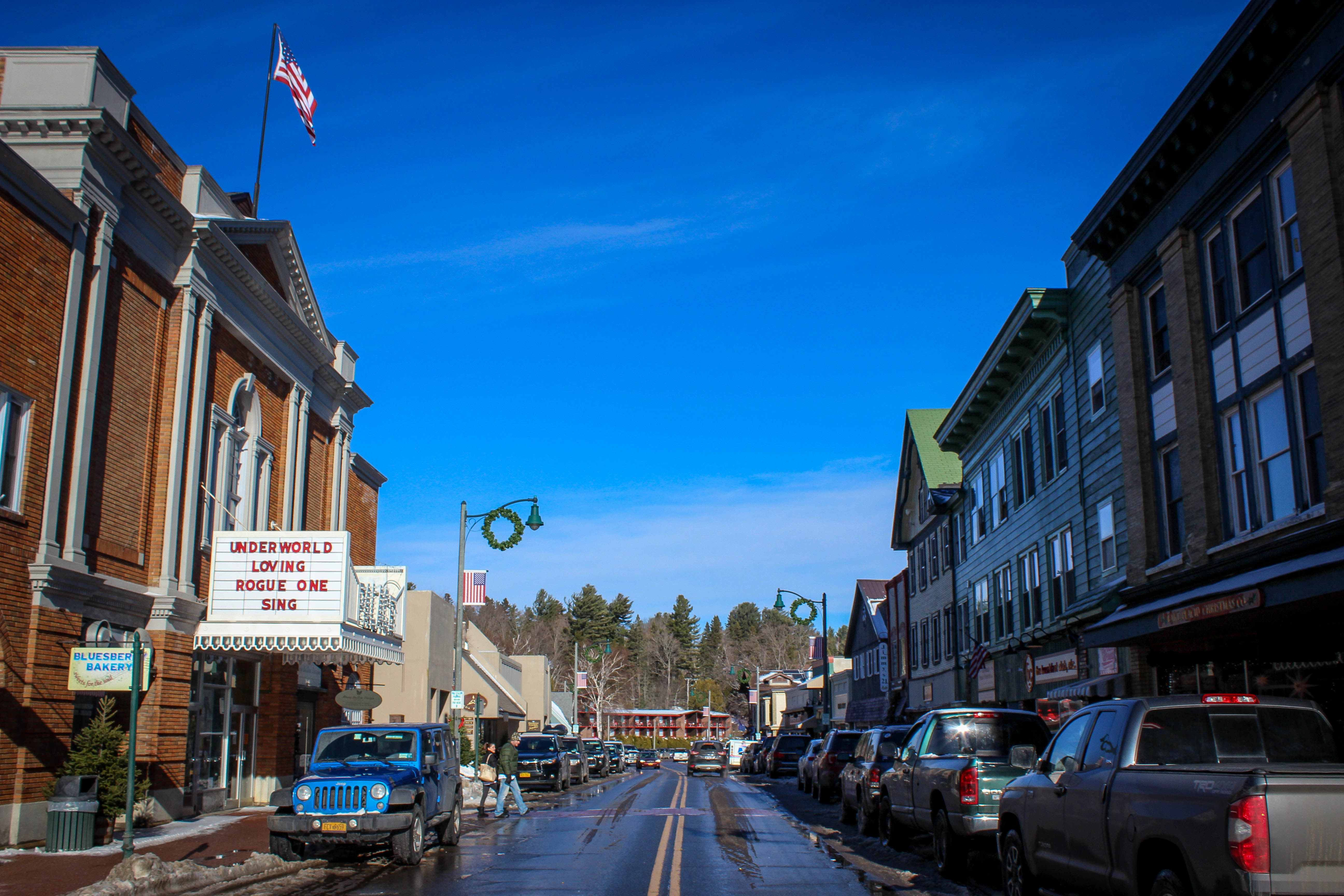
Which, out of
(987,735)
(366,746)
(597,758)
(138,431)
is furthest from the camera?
(597,758)

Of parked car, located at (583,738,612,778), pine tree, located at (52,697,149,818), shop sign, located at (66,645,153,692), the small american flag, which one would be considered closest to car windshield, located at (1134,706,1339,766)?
shop sign, located at (66,645,153,692)

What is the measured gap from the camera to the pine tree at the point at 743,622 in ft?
556

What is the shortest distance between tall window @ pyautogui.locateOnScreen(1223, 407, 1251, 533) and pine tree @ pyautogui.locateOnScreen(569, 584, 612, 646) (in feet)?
376

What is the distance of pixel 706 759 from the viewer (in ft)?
182

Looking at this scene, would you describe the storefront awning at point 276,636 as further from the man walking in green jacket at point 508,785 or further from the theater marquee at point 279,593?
the man walking in green jacket at point 508,785

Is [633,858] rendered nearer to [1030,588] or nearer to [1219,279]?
[1219,279]

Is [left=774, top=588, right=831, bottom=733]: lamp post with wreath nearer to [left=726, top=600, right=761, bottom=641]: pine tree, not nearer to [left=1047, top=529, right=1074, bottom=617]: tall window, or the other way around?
[left=1047, top=529, right=1074, bottom=617]: tall window

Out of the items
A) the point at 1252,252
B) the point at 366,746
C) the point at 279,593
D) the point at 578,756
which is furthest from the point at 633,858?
the point at 578,756

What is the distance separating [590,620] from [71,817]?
119516mm

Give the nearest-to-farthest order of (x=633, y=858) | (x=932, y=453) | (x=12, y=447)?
(x=633, y=858) → (x=12, y=447) → (x=932, y=453)

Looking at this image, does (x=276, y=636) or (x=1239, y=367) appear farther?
(x=276, y=636)

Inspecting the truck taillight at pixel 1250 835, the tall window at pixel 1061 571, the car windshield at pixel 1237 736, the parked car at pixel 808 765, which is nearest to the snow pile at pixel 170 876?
the car windshield at pixel 1237 736

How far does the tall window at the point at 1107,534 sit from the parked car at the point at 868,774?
19.1 feet

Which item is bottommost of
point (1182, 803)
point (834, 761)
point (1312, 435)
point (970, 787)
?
point (834, 761)
